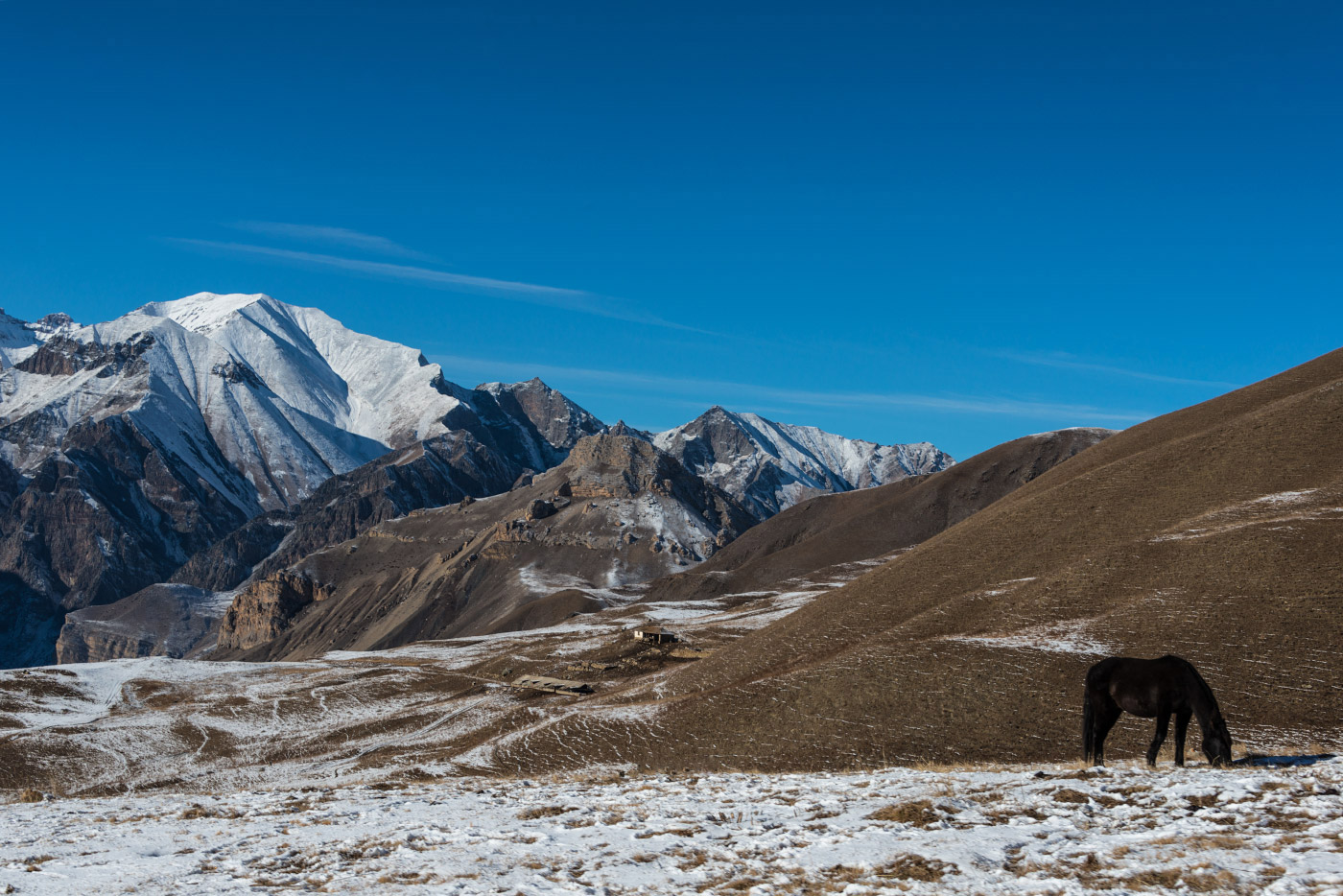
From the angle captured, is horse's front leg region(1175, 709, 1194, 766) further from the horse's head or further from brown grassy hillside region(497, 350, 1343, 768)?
brown grassy hillside region(497, 350, 1343, 768)

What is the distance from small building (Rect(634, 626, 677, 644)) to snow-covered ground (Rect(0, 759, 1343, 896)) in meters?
73.6

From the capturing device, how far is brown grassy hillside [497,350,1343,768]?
31734 mm

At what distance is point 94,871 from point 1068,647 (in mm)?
32756

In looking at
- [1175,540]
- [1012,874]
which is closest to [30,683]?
[1175,540]

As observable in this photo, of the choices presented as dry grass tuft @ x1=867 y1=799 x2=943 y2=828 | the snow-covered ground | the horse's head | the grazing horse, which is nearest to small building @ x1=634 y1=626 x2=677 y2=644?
the snow-covered ground

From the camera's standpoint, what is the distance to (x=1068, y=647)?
36719 mm

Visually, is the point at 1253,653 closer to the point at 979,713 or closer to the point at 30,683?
the point at 979,713

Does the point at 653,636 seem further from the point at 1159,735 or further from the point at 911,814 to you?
the point at 911,814

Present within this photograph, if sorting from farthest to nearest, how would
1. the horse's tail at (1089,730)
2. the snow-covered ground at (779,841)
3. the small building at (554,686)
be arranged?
the small building at (554,686) → the horse's tail at (1089,730) → the snow-covered ground at (779,841)

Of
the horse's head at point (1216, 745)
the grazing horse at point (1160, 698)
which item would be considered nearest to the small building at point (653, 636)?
the grazing horse at point (1160, 698)

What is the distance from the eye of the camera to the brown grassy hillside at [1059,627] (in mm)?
31734

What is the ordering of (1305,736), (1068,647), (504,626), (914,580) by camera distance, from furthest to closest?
(504,626) → (914,580) → (1068,647) → (1305,736)

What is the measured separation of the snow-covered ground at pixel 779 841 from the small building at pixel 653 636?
73573 mm

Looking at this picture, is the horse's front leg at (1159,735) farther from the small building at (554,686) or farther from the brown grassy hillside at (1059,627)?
the small building at (554,686)
